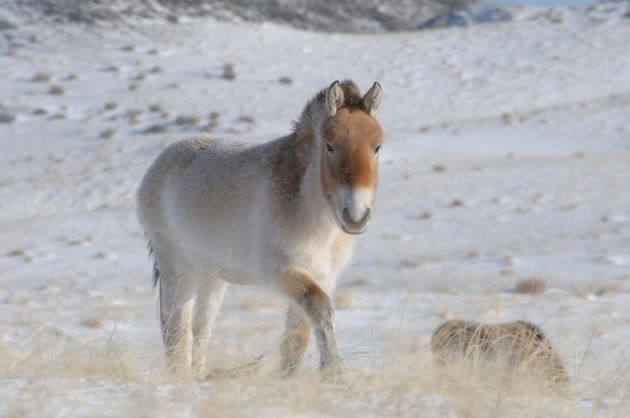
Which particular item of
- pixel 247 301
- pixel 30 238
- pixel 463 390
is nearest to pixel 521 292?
pixel 247 301

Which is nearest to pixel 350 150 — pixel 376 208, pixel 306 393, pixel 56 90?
pixel 306 393

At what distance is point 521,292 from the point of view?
12.5 m

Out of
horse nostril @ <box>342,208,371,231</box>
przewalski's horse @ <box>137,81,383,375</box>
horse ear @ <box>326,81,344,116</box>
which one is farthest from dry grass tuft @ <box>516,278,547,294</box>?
horse nostril @ <box>342,208,371,231</box>

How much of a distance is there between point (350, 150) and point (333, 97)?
48 cm

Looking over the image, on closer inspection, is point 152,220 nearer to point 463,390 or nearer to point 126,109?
point 463,390

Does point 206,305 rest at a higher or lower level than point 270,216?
lower

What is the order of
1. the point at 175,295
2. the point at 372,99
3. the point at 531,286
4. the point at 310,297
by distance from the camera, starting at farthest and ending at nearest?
the point at 531,286
the point at 175,295
the point at 372,99
the point at 310,297

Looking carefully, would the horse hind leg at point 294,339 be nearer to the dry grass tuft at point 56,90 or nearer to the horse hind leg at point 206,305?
the horse hind leg at point 206,305

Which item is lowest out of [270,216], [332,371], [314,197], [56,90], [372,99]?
[56,90]

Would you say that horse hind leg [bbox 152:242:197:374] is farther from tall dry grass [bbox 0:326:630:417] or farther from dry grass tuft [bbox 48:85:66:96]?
dry grass tuft [bbox 48:85:66:96]

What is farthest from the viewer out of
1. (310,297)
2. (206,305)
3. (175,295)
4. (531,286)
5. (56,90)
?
(56,90)

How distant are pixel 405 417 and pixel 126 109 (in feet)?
80.3

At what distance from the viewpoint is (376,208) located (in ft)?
63.1

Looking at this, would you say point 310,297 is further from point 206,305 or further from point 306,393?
point 206,305
